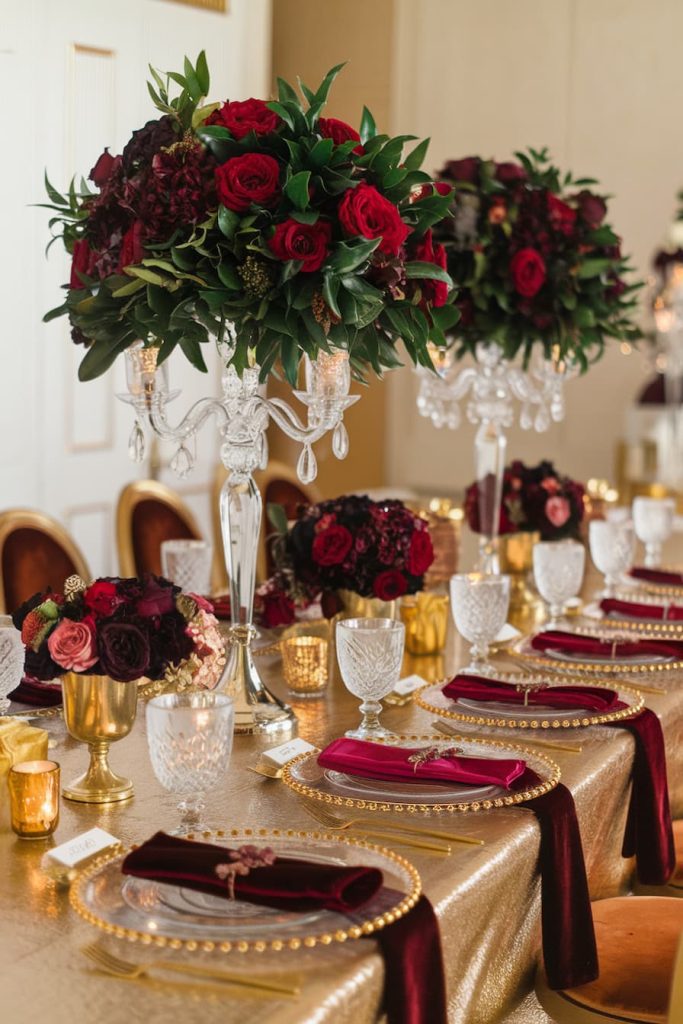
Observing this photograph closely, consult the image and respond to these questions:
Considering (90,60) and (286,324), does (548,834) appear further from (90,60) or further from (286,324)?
(90,60)

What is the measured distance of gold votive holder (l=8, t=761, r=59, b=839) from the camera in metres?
1.48

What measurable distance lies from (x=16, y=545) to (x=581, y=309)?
1264 millimetres

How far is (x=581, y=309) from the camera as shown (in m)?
2.85

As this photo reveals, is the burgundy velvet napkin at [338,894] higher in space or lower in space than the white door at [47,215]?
lower

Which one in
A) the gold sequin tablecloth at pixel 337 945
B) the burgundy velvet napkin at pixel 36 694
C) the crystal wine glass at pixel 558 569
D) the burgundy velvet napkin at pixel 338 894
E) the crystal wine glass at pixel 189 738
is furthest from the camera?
the crystal wine glass at pixel 558 569

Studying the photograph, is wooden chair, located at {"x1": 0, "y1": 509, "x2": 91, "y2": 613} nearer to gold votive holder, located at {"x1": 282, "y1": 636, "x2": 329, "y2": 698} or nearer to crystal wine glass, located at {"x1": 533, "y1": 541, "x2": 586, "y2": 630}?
gold votive holder, located at {"x1": 282, "y1": 636, "x2": 329, "y2": 698}

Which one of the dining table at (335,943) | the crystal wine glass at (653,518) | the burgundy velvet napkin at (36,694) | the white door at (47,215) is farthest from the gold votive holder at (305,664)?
the white door at (47,215)

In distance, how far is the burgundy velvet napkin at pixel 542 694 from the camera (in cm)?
196

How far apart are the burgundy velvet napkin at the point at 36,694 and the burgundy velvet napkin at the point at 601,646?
85 cm

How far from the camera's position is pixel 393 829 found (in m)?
1.52

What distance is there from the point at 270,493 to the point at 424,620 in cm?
142

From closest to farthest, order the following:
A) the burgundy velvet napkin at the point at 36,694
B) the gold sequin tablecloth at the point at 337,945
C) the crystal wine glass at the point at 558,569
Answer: the gold sequin tablecloth at the point at 337,945 < the burgundy velvet napkin at the point at 36,694 < the crystal wine glass at the point at 558,569

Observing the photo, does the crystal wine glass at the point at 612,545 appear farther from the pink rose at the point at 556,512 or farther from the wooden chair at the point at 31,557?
the wooden chair at the point at 31,557

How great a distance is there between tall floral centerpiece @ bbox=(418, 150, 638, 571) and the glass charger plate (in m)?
0.61
